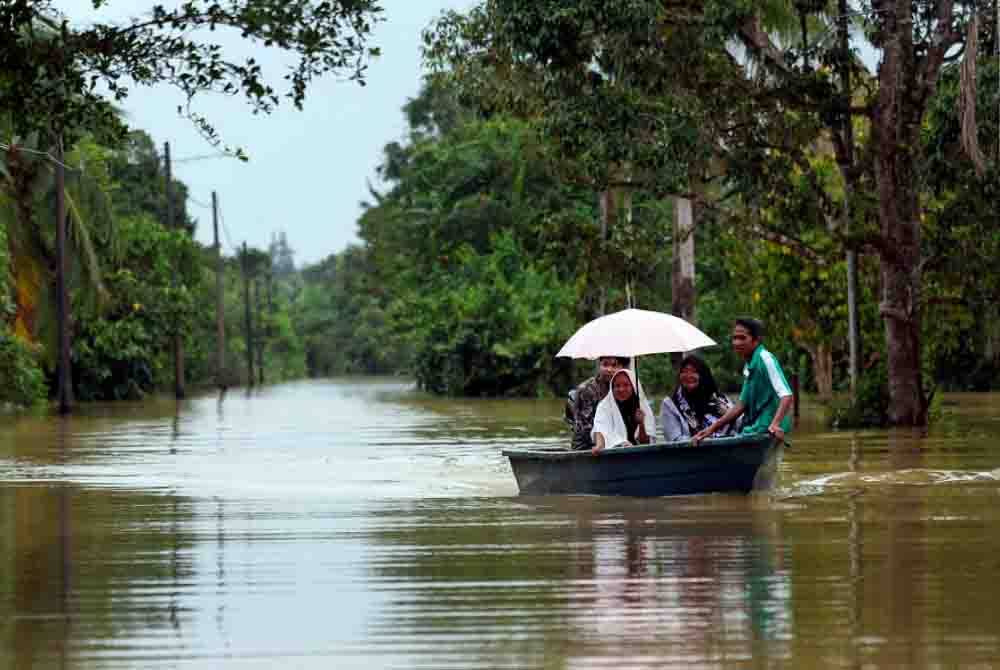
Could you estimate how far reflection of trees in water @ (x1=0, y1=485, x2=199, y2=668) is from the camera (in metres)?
10.4

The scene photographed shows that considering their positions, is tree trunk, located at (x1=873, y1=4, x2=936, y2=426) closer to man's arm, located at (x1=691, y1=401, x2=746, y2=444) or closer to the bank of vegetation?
the bank of vegetation

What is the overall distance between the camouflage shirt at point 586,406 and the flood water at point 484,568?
26.8 inches

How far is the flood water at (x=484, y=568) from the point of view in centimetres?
966

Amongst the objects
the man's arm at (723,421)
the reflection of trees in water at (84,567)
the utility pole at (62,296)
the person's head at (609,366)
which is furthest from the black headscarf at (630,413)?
the utility pole at (62,296)

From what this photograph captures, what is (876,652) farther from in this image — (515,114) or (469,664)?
(515,114)

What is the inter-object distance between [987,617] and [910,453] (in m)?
14.2

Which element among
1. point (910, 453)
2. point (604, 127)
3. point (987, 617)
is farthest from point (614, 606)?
point (604, 127)

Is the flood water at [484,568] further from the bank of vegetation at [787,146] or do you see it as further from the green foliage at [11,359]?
the green foliage at [11,359]

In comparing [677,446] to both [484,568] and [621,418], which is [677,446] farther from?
[484,568]

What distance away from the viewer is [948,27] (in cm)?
2906

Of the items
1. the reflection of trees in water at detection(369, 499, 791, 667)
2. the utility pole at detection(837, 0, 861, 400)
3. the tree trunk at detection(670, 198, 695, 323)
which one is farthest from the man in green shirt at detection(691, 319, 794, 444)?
the tree trunk at detection(670, 198, 695, 323)

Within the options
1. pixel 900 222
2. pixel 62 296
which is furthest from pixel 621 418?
pixel 62 296

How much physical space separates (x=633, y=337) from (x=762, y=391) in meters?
2.07

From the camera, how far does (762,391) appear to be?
17094 millimetres
